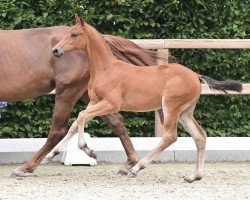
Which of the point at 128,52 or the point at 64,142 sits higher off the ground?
the point at 128,52

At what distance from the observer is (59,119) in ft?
28.4

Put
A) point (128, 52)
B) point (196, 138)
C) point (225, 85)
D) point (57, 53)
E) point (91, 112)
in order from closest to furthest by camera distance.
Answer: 1. point (91, 112)
2. point (57, 53)
3. point (196, 138)
4. point (225, 85)
5. point (128, 52)

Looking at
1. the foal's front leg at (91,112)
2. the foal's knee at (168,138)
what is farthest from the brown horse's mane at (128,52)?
the foal's knee at (168,138)

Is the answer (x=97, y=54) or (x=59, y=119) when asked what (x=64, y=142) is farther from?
(x=97, y=54)

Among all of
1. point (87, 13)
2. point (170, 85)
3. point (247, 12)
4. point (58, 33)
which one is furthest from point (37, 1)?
point (170, 85)

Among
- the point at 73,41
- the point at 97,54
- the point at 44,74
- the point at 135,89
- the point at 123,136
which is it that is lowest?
the point at 123,136

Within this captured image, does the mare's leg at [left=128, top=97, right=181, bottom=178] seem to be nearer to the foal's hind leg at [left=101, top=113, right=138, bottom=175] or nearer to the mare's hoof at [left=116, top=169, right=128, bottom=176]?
the mare's hoof at [left=116, top=169, right=128, bottom=176]

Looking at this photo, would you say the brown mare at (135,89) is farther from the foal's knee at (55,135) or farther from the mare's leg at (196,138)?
the foal's knee at (55,135)

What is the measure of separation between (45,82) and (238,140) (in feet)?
9.03

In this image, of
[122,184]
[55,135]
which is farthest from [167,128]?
[55,135]

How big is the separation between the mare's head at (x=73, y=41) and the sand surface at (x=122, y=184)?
123cm

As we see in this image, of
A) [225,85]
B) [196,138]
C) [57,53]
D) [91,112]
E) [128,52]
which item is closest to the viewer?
[91,112]

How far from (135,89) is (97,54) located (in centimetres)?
51

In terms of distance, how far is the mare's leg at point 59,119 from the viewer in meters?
8.58
